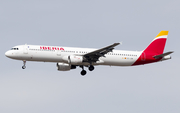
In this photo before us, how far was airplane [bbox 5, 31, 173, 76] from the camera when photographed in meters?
57.6

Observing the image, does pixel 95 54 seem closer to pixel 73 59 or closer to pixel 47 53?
pixel 73 59

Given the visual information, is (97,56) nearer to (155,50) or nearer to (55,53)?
(55,53)

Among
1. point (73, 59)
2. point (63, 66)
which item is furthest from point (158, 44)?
point (63, 66)

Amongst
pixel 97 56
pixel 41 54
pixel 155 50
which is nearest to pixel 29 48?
pixel 41 54

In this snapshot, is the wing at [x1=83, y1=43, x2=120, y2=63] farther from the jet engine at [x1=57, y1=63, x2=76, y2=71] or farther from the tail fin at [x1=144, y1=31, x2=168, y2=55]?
the tail fin at [x1=144, y1=31, x2=168, y2=55]

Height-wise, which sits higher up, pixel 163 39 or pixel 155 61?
pixel 163 39

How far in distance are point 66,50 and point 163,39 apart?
19.5m

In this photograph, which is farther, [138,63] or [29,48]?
[138,63]

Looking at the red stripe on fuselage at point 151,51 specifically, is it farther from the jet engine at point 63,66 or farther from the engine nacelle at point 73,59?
the jet engine at point 63,66

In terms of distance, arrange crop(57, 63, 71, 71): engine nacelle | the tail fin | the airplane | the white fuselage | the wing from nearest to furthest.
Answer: the wing
the white fuselage
the airplane
crop(57, 63, 71, 71): engine nacelle
the tail fin

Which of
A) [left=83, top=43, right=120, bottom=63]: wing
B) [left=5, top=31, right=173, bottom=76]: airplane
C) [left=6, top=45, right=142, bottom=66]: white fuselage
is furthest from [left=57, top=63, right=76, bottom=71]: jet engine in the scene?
[left=83, top=43, right=120, bottom=63]: wing

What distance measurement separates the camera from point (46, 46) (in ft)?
192

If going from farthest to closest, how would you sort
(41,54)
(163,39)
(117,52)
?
1. (163,39)
2. (117,52)
3. (41,54)

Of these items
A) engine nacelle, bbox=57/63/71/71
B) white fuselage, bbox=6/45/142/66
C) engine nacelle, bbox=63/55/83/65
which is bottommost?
engine nacelle, bbox=57/63/71/71
